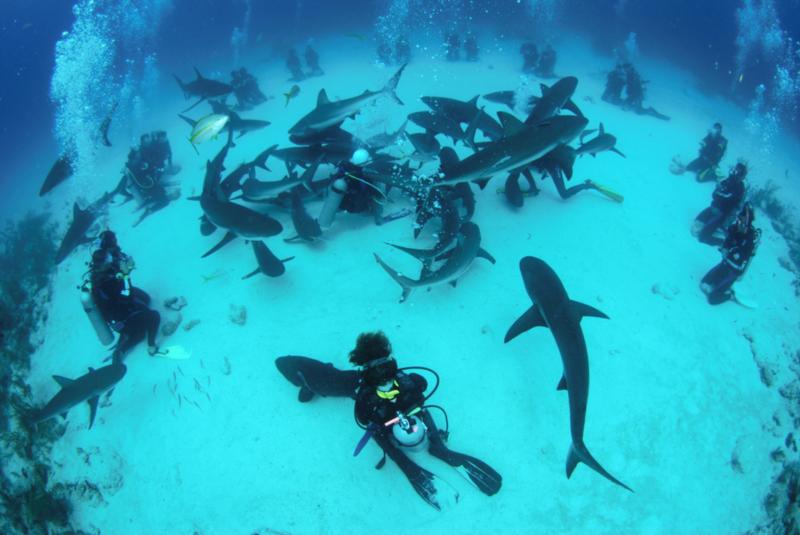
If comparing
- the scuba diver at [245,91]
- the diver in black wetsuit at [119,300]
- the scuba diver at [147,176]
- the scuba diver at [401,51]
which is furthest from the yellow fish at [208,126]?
the scuba diver at [401,51]

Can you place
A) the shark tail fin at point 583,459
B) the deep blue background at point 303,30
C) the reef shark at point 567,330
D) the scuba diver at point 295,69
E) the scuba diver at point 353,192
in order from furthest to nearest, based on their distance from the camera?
1. the deep blue background at point 303,30
2. the scuba diver at point 295,69
3. the scuba diver at point 353,192
4. the reef shark at point 567,330
5. the shark tail fin at point 583,459

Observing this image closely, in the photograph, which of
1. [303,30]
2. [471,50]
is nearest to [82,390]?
[471,50]

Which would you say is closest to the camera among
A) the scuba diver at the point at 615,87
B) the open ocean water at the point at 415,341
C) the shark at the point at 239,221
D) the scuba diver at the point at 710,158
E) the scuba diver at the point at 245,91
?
the open ocean water at the point at 415,341

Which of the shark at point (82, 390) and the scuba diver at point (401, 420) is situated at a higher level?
the scuba diver at point (401, 420)

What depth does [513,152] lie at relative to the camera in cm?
611

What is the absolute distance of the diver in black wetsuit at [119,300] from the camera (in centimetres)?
614

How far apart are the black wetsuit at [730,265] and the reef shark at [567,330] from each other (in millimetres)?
3384

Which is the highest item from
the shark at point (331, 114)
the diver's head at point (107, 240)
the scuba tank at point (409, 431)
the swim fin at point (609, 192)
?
the shark at point (331, 114)

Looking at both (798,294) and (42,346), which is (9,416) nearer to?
(42,346)

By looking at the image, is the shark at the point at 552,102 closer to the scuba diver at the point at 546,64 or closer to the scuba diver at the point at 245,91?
the scuba diver at the point at 546,64

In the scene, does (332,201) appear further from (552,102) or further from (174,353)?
(552,102)

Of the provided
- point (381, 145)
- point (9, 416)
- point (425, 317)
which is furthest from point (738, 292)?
point (9, 416)

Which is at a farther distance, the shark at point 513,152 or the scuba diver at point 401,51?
the scuba diver at point 401,51

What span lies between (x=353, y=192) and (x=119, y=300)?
4167mm
